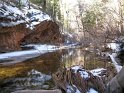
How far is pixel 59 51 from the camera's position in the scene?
2762cm

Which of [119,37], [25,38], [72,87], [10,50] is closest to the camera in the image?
[72,87]

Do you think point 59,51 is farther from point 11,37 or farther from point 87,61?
point 87,61

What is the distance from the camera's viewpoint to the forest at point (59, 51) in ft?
28.3

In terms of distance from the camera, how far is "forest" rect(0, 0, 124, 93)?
8625 mm

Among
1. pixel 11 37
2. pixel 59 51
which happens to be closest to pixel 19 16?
pixel 11 37

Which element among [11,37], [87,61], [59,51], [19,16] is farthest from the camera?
[19,16]

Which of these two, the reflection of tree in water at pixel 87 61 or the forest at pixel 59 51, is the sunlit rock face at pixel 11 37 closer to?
the forest at pixel 59 51

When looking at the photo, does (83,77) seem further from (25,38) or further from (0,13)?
(25,38)

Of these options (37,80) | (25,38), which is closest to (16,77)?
(37,80)

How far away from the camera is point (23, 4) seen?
34625 mm

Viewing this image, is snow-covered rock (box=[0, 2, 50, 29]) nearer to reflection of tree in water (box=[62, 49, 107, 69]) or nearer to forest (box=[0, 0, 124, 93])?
forest (box=[0, 0, 124, 93])

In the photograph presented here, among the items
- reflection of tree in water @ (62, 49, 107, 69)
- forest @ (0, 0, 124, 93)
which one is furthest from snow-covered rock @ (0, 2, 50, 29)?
reflection of tree in water @ (62, 49, 107, 69)

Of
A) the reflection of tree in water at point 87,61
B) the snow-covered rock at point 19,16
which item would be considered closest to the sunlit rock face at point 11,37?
the snow-covered rock at point 19,16

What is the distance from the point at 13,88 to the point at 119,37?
12.7ft
